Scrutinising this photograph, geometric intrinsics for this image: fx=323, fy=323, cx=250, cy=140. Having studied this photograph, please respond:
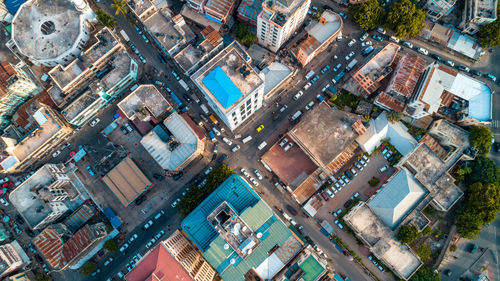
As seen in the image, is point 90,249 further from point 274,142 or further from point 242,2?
point 242,2

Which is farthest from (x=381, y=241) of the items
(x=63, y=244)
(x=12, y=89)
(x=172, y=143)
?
(x=12, y=89)

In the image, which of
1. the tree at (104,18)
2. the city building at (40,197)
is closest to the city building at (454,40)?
the tree at (104,18)

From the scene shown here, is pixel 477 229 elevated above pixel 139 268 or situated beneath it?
situated beneath

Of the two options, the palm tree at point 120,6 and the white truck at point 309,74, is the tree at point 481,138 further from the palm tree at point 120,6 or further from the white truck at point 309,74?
the palm tree at point 120,6

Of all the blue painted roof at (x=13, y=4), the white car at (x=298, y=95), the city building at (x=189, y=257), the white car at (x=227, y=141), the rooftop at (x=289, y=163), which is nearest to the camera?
the city building at (x=189, y=257)

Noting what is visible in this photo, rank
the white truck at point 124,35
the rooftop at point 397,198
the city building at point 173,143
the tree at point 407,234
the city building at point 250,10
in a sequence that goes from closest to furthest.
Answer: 1. the tree at point 407,234
2. the rooftop at point 397,198
3. the city building at point 173,143
4. the city building at point 250,10
5. the white truck at point 124,35

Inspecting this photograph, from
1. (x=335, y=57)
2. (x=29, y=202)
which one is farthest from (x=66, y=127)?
(x=335, y=57)

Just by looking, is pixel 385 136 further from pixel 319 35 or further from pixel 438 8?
pixel 438 8
